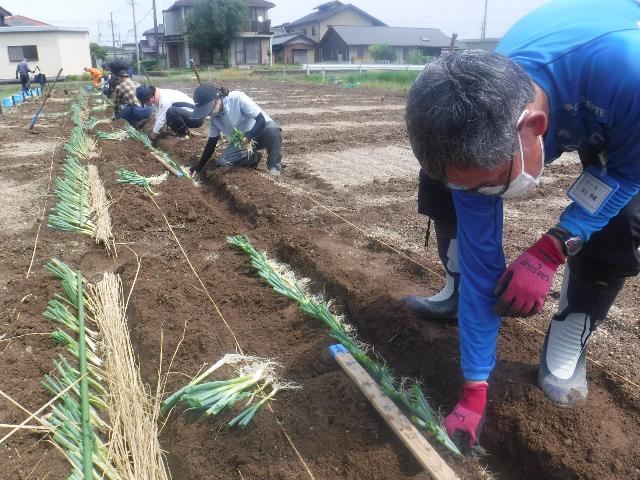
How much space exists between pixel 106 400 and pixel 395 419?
1333 mm

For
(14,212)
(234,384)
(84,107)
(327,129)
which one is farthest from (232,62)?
(234,384)

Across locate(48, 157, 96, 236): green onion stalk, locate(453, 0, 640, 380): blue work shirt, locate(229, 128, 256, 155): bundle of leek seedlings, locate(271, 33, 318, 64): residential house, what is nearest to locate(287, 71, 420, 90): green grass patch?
locate(229, 128, 256, 155): bundle of leek seedlings

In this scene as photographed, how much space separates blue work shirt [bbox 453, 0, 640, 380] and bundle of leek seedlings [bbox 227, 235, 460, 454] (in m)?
0.25

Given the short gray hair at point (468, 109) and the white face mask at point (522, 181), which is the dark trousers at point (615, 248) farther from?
the short gray hair at point (468, 109)

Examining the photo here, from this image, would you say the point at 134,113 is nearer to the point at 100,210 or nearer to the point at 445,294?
the point at 100,210

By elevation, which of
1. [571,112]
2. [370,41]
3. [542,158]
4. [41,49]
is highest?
[370,41]

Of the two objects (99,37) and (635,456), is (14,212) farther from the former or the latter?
(99,37)

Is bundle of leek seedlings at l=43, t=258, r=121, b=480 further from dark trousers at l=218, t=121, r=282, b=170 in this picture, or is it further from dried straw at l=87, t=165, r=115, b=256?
dark trousers at l=218, t=121, r=282, b=170

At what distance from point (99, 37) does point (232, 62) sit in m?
47.8

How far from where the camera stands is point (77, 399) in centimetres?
235

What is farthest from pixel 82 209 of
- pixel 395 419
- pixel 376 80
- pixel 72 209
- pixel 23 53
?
pixel 23 53

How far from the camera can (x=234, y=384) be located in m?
2.27

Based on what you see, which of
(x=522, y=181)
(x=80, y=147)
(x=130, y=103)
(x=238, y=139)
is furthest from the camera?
(x=130, y=103)

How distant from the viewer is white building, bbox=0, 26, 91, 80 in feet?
95.0
